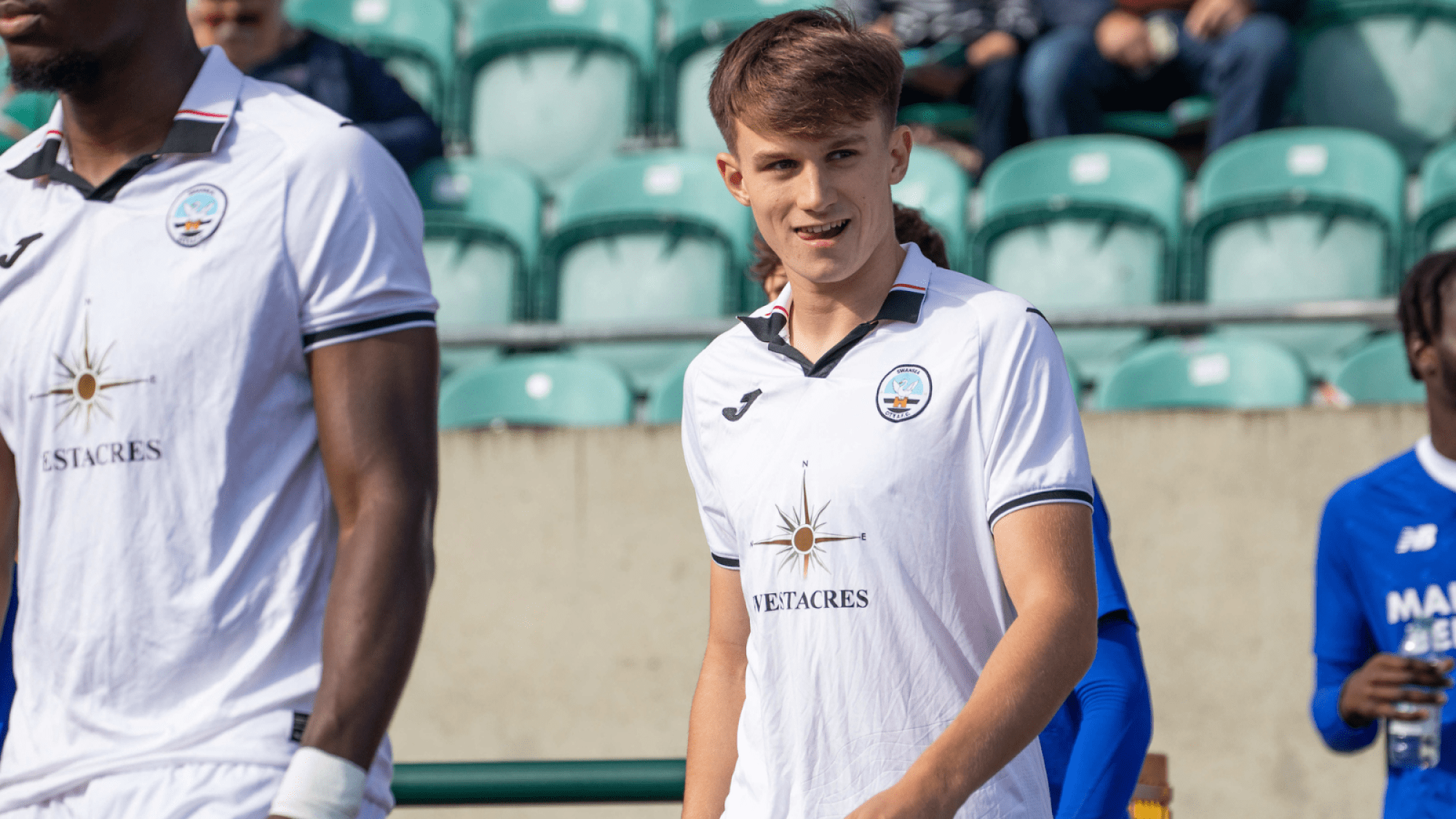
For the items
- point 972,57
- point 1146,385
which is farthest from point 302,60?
point 1146,385

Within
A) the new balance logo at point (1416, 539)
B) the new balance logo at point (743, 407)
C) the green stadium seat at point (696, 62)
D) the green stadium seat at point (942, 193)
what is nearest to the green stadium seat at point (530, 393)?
the green stadium seat at point (942, 193)

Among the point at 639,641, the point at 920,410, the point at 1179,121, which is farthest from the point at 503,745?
the point at 1179,121

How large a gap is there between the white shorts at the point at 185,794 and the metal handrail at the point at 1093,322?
310 centimetres

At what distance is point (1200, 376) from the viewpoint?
17.7 ft

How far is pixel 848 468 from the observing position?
6.07 ft

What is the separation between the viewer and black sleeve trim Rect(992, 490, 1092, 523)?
5.76 ft

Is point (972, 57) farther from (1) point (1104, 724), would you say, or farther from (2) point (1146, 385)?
(1) point (1104, 724)

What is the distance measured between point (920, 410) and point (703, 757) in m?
0.54

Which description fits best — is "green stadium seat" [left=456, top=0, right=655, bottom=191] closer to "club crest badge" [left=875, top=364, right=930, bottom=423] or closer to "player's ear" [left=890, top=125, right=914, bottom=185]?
"player's ear" [left=890, top=125, right=914, bottom=185]

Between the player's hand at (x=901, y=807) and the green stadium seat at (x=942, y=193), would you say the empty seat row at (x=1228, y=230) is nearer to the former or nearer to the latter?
the green stadium seat at (x=942, y=193)

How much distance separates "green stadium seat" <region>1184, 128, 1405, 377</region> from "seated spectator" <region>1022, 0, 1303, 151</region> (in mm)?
399

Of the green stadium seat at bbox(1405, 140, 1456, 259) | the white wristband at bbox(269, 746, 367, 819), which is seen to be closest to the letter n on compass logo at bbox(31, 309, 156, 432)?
the white wristband at bbox(269, 746, 367, 819)

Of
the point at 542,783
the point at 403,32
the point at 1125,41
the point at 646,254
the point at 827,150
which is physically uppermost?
the point at 403,32

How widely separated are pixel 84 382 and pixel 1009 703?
1.11m
